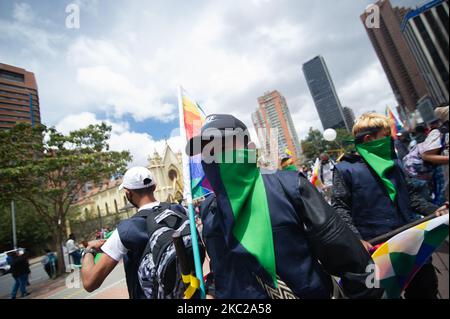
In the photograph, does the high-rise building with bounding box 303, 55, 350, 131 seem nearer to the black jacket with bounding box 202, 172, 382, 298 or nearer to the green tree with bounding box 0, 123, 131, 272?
the green tree with bounding box 0, 123, 131, 272

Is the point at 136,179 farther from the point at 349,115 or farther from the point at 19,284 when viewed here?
the point at 349,115

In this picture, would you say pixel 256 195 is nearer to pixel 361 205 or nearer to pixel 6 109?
pixel 361 205

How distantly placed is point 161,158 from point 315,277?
49.1m

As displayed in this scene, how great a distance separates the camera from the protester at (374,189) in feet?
5.73

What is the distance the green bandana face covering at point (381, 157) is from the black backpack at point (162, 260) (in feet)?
4.80

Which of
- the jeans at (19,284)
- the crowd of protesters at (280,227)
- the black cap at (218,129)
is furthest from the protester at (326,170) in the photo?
the jeans at (19,284)

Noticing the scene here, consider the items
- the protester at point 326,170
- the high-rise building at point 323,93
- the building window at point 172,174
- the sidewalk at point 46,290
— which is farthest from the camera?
the high-rise building at point 323,93

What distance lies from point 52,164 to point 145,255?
459 inches

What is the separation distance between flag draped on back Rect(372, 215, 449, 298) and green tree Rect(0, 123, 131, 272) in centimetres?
1134

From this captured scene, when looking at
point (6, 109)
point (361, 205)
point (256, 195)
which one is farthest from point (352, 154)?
point (6, 109)

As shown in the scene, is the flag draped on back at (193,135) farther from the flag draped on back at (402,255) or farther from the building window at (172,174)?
the building window at (172,174)

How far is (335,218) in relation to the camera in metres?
1.11

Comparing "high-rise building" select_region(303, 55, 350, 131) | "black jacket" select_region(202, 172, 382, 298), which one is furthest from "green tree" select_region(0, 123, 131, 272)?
"high-rise building" select_region(303, 55, 350, 131)

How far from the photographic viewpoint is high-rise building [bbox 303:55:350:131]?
5609 centimetres
